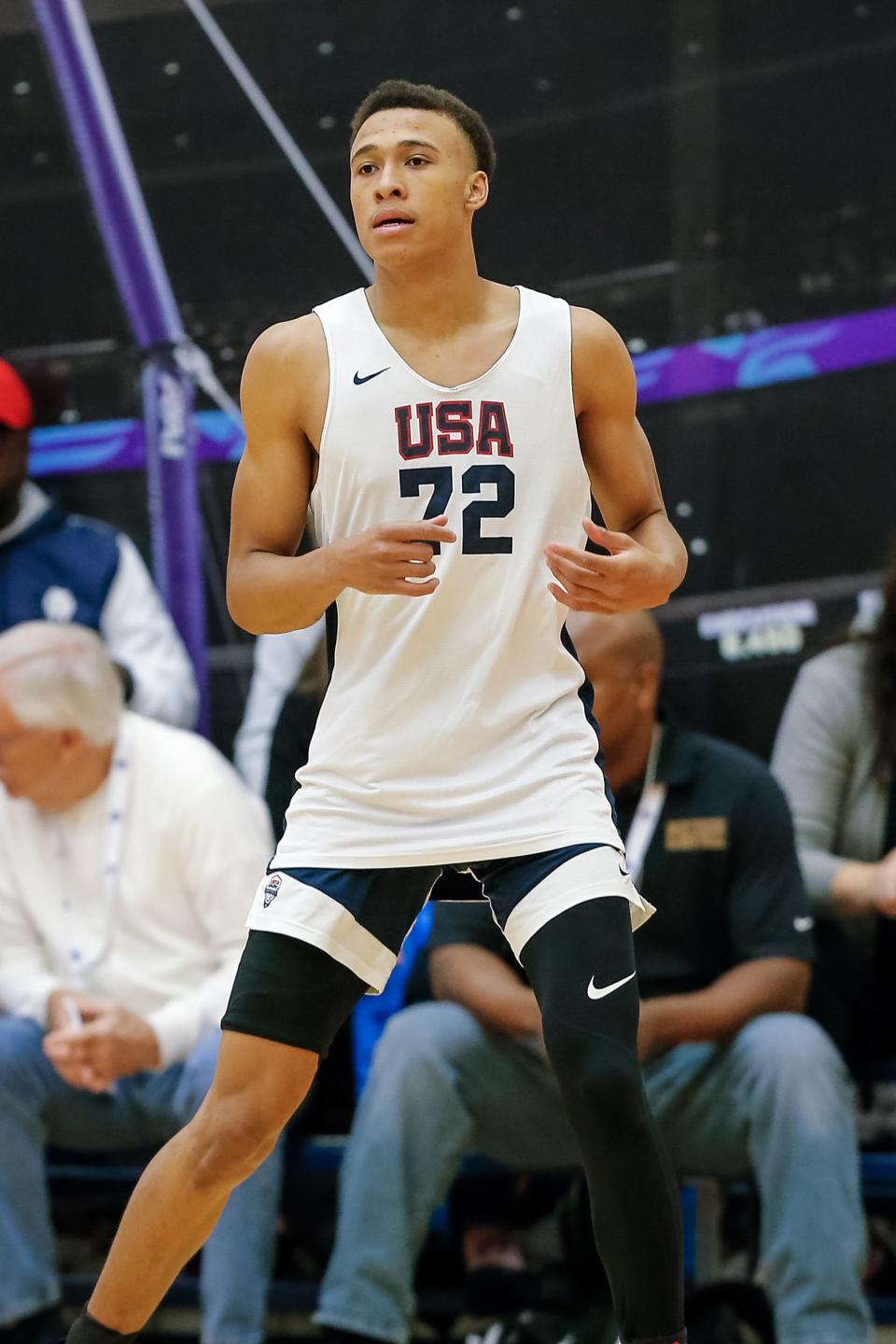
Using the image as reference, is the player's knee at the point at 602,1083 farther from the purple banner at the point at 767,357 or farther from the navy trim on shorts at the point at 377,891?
the purple banner at the point at 767,357

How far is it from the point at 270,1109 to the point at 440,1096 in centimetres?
147

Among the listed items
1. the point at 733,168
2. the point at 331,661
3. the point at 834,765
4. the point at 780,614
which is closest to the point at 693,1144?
the point at 834,765

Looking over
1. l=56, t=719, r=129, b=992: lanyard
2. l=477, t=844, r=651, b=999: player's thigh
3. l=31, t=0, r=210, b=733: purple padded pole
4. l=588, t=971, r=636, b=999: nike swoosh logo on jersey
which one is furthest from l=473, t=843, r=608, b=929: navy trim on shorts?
l=31, t=0, r=210, b=733: purple padded pole

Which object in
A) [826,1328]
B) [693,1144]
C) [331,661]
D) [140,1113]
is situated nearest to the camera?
[331,661]

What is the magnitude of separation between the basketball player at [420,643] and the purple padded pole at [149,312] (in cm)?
239

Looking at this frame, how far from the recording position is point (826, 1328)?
363 centimetres

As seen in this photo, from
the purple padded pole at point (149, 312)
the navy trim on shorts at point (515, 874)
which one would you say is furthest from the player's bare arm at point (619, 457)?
the purple padded pole at point (149, 312)

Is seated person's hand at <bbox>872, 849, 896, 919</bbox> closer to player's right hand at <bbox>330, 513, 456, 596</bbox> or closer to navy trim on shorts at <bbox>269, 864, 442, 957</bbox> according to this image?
navy trim on shorts at <bbox>269, 864, 442, 957</bbox>

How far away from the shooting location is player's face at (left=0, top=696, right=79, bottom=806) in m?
4.30

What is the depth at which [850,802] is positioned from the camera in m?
4.43

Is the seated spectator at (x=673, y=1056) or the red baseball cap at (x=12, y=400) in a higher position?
the red baseball cap at (x=12, y=400)

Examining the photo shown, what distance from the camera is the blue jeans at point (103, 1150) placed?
155 inches

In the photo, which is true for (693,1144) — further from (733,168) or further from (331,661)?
(733,168)

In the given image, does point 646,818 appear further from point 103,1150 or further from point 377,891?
point 377,891
